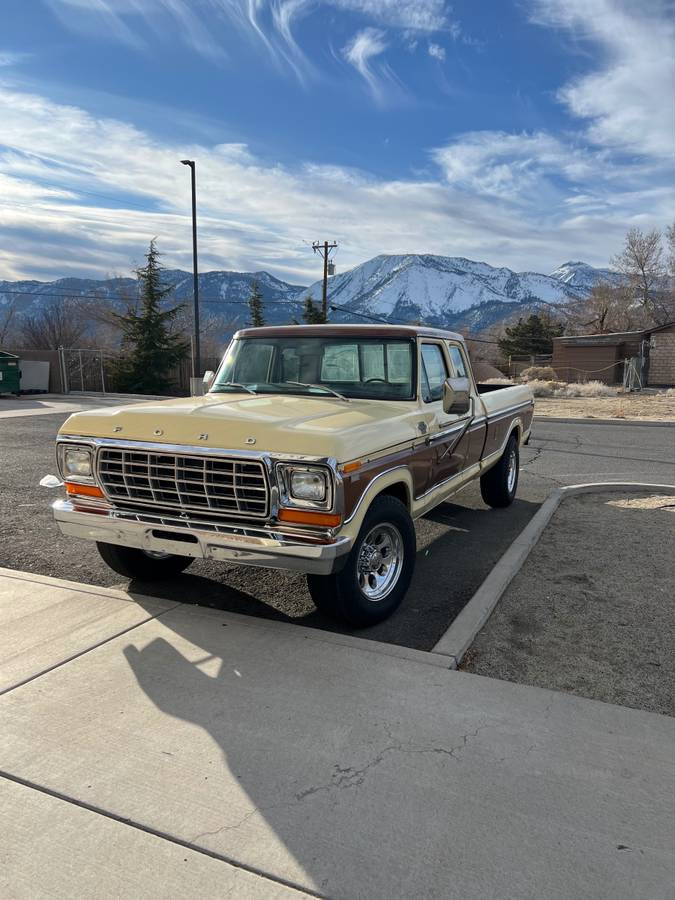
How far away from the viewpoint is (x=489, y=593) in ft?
14.8

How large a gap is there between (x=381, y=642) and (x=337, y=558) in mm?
718

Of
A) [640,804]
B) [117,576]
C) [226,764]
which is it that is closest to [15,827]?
[226,764]

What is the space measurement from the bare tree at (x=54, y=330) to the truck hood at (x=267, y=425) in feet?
175

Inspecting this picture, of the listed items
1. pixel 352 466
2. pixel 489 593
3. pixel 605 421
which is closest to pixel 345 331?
pixel 352 466

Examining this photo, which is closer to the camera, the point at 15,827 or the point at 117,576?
the point at 15,827

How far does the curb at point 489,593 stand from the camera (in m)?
3.75

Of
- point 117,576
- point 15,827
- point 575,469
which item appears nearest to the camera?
point 15,827

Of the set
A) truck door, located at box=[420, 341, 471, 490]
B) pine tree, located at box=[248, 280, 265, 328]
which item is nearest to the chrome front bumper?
truck door, located at box=[420, 341, 471, 490]

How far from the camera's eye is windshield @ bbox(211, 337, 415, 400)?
16.1ft

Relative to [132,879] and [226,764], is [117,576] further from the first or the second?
Answer: [132,879]

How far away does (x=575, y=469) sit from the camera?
10.2 metres

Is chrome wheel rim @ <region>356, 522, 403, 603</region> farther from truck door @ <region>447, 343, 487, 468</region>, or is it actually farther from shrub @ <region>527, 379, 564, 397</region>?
shrub @ <region>527, 379, 564, 397</region>

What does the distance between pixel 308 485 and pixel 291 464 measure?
148 millimetres

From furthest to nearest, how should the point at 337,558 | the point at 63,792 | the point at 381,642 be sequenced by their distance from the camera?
the point at 381,642, the point at 337,558, the point at 63,792
